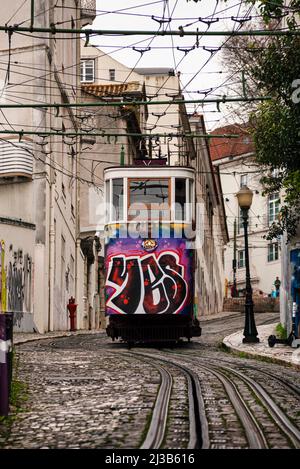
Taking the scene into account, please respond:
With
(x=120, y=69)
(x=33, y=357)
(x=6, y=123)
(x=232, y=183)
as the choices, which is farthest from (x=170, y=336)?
(x=232, y=183)

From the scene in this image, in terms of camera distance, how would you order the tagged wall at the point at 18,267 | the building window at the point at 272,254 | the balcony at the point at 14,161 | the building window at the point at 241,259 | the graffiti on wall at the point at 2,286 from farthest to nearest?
the building window at the point at 241,259, the building window at the point at 272,254, the balcony at the point at 14,161, the tagged wall at the point at 18,267, the graffiti on wall at the point at 2,286

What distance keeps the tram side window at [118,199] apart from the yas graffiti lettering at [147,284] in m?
1.09

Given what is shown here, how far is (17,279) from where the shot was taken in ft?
96.9

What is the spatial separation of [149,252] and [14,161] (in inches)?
362

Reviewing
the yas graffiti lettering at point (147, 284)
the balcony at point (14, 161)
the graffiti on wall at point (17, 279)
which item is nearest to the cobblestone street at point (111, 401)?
the yas graffiti lettering at point (147, 284)

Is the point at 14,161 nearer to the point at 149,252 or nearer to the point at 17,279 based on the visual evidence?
the point at 17,279

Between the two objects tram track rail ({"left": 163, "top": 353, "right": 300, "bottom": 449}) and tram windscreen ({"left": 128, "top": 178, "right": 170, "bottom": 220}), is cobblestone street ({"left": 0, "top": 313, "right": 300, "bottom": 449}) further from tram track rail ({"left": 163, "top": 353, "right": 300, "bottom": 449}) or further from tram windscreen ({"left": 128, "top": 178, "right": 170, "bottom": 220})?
tram windscreen ({"left": 128, "top": 178, "right": 170, "bottom": 220})

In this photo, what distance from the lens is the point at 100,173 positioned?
47.3 m

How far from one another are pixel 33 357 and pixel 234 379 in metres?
5.09

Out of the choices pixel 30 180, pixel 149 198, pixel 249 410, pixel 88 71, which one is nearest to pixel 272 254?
pixel 88 71

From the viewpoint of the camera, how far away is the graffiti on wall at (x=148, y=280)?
22.8m

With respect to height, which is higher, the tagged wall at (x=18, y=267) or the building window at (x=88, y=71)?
the building window at (x=88, y=71)

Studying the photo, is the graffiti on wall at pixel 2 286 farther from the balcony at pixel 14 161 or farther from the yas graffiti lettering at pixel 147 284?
the yas graffiti lettering at pixel 147 284
